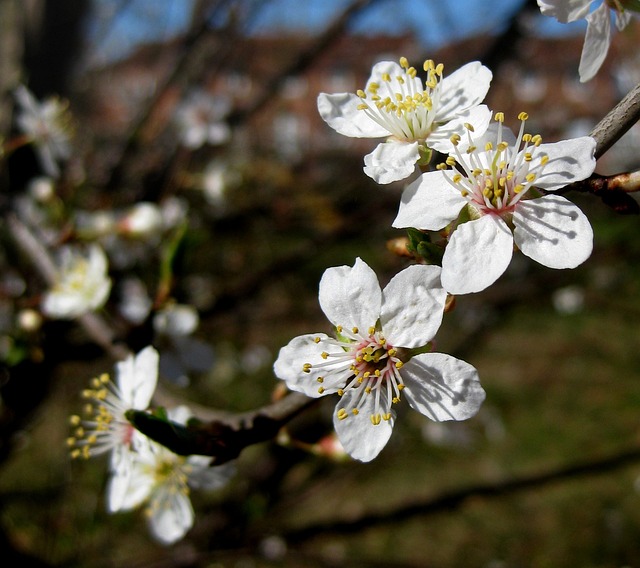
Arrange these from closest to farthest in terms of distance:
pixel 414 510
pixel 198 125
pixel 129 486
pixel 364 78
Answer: pixel 129 486 < pixel 414 510 < pixel 198 125 < pixel 364 78

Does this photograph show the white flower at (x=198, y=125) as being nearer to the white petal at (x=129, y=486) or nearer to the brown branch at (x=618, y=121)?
the white petal at (x=129, y=486)

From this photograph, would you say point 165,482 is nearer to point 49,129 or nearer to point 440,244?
point 440,244

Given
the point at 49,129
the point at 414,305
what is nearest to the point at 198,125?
the point at 49,129

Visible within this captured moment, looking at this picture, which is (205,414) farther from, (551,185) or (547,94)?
(547,94)

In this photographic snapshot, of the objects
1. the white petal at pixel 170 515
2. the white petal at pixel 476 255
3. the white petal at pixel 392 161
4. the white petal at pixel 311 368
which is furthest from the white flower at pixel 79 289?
the white petal at pixel 476 255

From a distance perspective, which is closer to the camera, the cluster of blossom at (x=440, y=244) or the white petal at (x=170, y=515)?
the cluster of blossom at (x=440, y=244)

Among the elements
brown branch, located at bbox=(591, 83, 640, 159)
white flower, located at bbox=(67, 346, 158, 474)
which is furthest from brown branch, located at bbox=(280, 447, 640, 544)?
brown branch, located at bbox=(591, 83, 640, 159)
